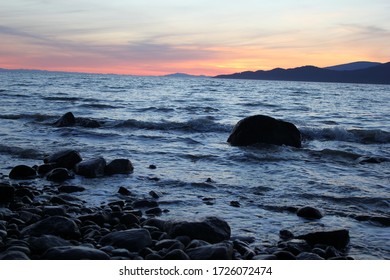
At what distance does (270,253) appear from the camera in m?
4.39

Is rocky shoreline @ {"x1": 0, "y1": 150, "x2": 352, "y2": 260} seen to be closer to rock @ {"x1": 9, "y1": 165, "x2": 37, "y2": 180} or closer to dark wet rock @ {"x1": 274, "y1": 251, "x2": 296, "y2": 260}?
dark wet rock @ {"x1": 274, "y1": 251, "x2": 296, "y2": 260}

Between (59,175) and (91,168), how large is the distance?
0.63 m

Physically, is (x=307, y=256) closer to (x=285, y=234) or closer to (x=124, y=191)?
(x=285, y=234)

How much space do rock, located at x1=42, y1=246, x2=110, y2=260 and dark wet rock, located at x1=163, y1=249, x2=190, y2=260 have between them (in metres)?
0.61

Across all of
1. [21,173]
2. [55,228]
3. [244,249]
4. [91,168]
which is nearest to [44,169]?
[21,173]

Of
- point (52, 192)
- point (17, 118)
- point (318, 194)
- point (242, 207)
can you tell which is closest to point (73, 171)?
point (52, 192)

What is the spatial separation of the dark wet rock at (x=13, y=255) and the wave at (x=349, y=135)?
12.5m

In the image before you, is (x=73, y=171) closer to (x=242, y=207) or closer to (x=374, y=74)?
(x=242, y=207)

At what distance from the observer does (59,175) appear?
7.64m

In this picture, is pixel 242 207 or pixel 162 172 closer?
pixel 242 207

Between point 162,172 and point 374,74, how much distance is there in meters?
188

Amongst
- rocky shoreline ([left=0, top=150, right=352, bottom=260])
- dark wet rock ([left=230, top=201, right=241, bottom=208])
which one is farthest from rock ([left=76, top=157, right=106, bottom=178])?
dark wet rock ([left=230, top=201, right=241, bottom=208])

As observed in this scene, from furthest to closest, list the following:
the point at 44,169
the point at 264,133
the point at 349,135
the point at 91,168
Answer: the point at 349,135 → the point at 264,133 → the point at 44,169 → the point at 91,168

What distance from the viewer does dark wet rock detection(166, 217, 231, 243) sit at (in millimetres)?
4703
